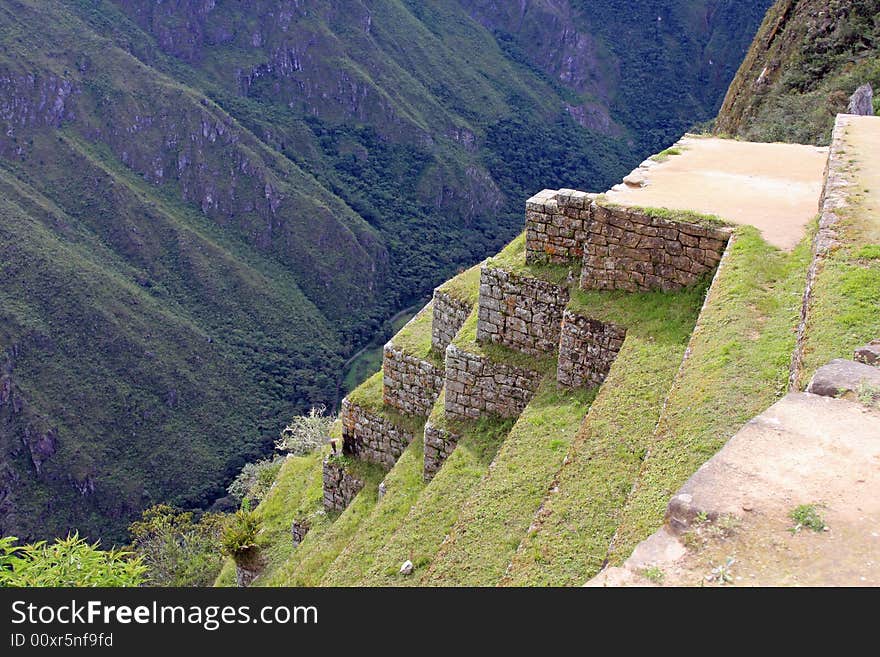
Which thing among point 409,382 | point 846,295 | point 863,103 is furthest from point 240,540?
point 863,103

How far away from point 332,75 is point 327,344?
78.2m

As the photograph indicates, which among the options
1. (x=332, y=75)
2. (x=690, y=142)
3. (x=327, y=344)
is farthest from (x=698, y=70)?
(x=690, y=142)

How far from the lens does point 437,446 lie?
1305cm

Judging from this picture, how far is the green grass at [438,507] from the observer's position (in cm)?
1064

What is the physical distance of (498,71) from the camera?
7667 inches

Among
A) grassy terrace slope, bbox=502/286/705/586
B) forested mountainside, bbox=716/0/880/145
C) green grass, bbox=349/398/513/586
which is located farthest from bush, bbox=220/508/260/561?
forested mountainside, bbox=716/0/880/145

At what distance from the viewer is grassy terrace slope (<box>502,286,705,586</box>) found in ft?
24.9

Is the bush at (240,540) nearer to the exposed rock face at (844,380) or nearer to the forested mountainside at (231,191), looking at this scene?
the exposed rock face at (844,380)

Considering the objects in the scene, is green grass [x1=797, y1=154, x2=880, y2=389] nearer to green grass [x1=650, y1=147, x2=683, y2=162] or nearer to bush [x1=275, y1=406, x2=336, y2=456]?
green grass [x1=650, y1=147, x2=683, y2=162]

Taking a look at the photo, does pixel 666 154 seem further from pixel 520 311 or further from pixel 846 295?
pixel 846 295

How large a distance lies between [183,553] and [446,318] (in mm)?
21284

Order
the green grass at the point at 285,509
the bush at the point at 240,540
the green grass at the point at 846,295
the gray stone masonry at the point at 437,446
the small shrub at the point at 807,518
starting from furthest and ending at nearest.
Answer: the green grass at the point at 285,509, the bush at the point at 240,540, the gray stone masonry at the point at 437,446, the green grass at the point at 846,295, the small shrub at the point at 807,518

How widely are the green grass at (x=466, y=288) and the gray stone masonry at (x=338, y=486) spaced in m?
4.01

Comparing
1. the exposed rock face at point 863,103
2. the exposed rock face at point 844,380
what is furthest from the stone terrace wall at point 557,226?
the exposed rock face at point 863,103
